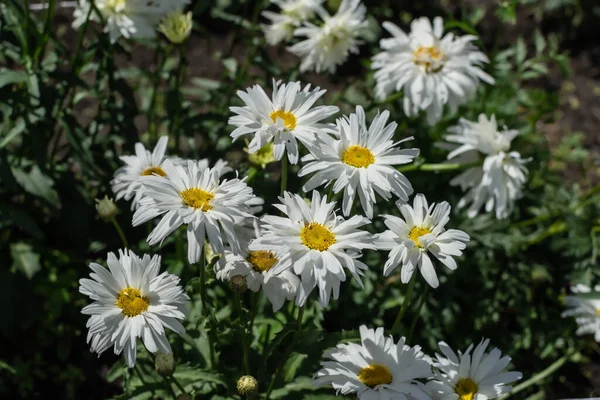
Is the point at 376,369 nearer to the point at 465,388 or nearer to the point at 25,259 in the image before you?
the point at 465,388

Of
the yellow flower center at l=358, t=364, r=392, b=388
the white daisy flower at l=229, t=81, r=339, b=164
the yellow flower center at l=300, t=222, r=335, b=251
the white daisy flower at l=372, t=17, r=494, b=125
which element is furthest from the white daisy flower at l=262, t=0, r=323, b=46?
the yellow flower center at l=358, t=364, r=392, b=388

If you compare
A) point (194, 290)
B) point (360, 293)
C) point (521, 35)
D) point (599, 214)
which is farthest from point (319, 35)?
point (521, 35)

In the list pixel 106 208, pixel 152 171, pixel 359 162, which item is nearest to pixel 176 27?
pixel 152 171

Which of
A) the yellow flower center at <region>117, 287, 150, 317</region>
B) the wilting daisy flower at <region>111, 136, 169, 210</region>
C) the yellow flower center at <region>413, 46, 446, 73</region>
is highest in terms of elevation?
the yellow flower center at <region>413, 46, 446, 73</region>

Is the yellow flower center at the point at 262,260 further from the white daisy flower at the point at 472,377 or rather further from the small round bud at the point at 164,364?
the white daisy flower at the point at 472,377

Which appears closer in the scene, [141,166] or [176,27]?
[141,166]

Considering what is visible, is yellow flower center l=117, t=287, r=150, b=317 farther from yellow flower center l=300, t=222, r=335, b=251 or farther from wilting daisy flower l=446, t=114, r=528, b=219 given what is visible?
wilting daisy flower l=446, t=114, r=528, b=219

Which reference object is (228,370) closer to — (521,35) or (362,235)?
(362,235)
